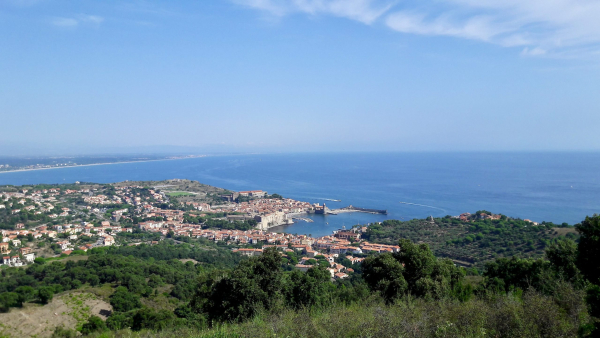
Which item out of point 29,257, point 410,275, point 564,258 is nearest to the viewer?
point 410,275

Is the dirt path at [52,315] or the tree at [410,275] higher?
the tree at [410,275]

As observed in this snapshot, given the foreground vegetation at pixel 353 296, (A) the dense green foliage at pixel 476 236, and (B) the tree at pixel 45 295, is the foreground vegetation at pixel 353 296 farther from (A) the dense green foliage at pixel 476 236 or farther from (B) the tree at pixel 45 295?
(A) the dense green foliage at pixel 476 236

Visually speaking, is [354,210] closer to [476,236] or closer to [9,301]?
[476,236]

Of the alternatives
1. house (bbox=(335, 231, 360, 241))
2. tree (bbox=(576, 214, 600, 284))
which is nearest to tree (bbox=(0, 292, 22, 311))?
tree (bbox=(576, 214, 600, 284))

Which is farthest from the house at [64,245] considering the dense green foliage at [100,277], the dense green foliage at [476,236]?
the dense green foliage at [476,236]

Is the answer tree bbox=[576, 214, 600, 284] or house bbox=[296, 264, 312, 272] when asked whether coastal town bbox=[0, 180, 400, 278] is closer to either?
house bbox=[296, 264, 312, 272]

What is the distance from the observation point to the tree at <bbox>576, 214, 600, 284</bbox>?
3.99m

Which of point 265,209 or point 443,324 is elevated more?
point 443,324

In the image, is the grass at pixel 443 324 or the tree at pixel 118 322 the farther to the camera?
the tree at pixel 118 322

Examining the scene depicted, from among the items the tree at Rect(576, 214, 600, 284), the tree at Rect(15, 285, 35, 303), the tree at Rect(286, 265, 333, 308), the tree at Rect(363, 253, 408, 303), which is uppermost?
the tree at Rect(576, 214, 600, 284)

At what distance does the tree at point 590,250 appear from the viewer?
399cm

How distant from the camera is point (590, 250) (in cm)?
411

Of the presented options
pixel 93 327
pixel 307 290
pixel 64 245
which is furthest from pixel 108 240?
pixel 307 290

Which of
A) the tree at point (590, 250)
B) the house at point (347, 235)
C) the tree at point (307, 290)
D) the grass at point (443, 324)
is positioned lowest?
the house at point (347, 235)
